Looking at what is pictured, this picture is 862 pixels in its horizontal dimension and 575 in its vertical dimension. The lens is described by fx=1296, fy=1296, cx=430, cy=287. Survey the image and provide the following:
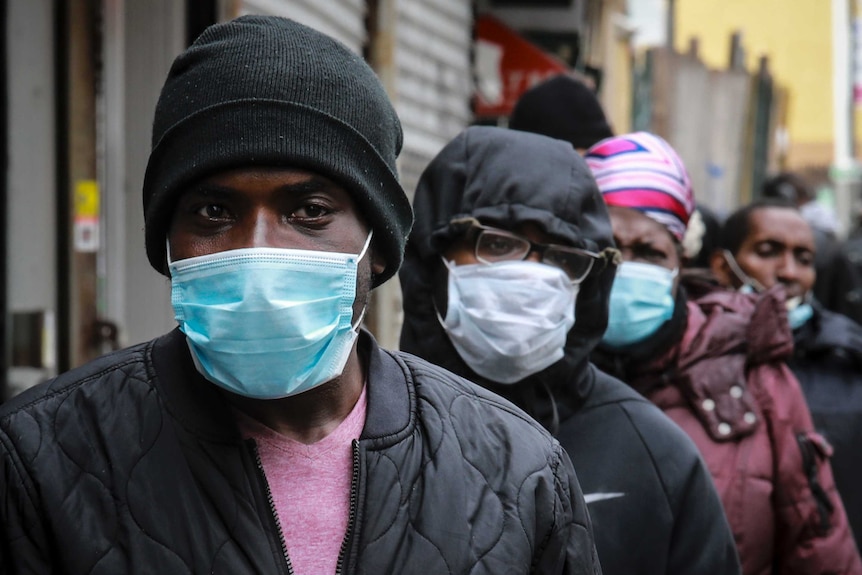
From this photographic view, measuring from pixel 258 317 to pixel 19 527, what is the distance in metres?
0.46

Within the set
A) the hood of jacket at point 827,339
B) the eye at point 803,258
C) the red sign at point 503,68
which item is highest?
the red sign at point 503,68

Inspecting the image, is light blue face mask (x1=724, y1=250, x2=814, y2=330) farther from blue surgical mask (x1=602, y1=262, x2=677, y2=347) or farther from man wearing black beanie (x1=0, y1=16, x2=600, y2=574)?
man wearing black beanie (x1=0, y1=16, x2=600, y2=574)

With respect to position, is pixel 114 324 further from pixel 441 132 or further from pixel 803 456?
pixel 441 132

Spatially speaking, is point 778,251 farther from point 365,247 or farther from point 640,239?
point 365,247

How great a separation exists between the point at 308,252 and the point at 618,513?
116cm

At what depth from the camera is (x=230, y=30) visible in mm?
2102

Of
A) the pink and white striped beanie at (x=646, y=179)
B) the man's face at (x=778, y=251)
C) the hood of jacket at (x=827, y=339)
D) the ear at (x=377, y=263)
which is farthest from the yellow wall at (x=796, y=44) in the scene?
the ear at (x=377, y=263)

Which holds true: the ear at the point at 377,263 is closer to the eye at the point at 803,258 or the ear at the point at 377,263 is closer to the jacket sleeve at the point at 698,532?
the jacket sleeve at the point at 698,532

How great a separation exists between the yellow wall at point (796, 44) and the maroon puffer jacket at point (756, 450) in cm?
2430

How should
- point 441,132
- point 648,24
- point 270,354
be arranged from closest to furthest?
point 270,354 < point 441,132 < point 648,24

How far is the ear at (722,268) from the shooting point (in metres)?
5.12

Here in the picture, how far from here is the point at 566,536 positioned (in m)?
2.13

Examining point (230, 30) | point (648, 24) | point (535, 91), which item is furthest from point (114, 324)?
point (648, 24)

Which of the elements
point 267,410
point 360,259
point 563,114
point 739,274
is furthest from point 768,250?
point 267,410
